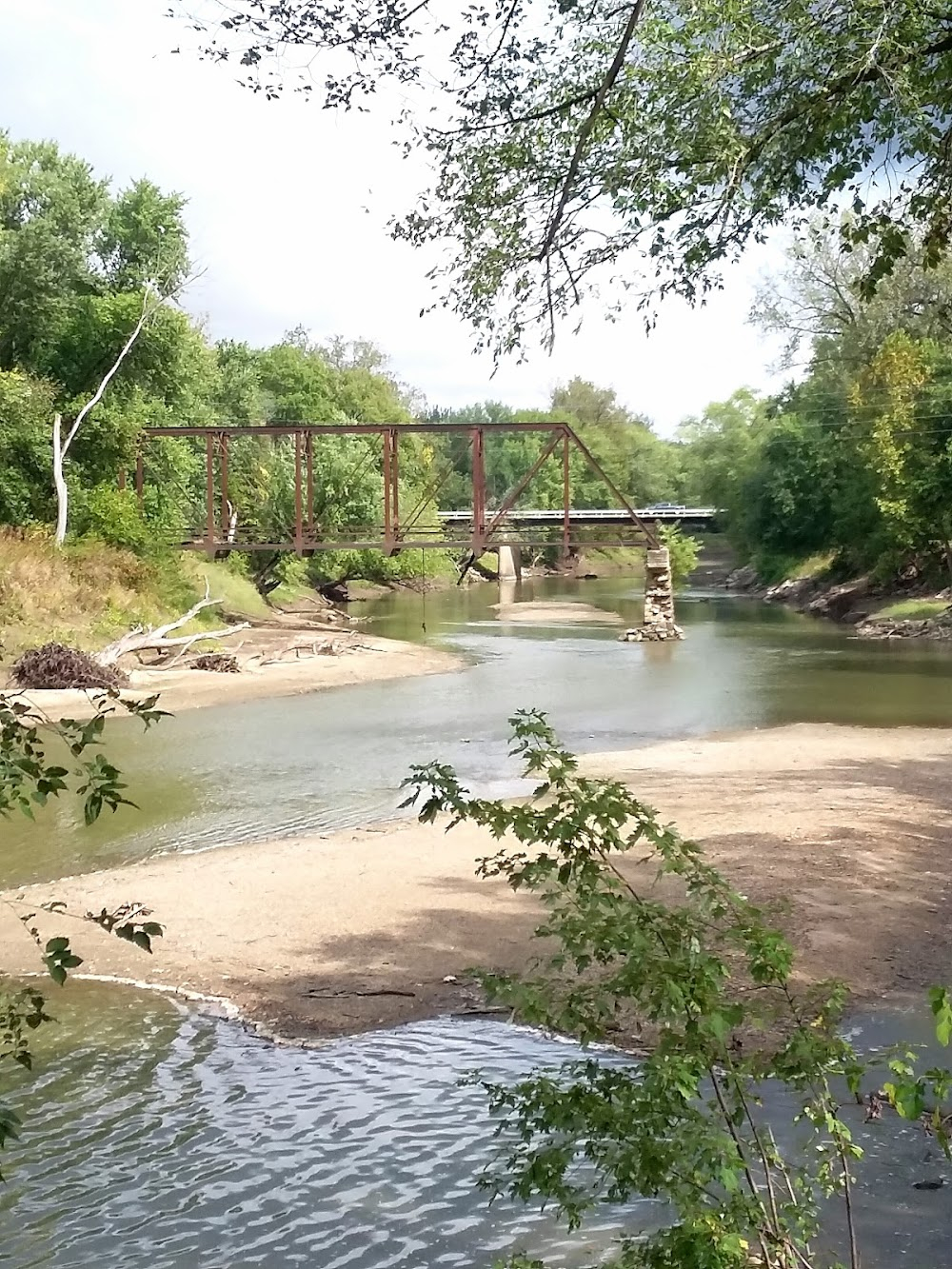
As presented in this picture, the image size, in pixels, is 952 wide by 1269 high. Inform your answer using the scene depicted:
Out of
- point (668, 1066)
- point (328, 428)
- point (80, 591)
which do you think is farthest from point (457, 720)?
point (668, 1066)

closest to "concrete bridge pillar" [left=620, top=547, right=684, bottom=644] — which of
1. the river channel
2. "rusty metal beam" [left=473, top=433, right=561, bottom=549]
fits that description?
"rusty metal beam" [left=473, top=433, right=561, bottom=549]

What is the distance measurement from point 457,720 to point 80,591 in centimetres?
1202

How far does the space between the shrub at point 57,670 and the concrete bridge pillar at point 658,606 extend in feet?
62.5

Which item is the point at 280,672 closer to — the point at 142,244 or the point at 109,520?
the point at 109,520

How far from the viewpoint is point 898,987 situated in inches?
291

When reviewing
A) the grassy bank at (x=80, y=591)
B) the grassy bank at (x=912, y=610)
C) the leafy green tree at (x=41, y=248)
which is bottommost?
the grassy bank at (x=912, y=610)

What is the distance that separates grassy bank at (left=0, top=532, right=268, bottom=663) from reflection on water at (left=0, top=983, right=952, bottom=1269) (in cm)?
1941

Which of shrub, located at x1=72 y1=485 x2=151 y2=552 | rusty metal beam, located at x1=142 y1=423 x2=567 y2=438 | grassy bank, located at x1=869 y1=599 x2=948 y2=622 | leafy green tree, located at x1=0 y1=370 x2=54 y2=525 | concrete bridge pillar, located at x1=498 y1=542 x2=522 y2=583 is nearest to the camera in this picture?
leafy green tree, located at x1=0 y1=370 x2=54 y2=525

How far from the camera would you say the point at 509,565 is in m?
78.1

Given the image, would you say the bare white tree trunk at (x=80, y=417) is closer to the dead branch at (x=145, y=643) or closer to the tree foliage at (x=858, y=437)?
the dead branch at (x=145, y=643)

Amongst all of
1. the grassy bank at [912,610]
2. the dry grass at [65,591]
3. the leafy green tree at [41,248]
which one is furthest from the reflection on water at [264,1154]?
the grassy bank at [912,610]

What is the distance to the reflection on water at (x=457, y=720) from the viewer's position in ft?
44.9

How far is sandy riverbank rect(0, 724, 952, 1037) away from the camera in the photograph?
7750 millimetres

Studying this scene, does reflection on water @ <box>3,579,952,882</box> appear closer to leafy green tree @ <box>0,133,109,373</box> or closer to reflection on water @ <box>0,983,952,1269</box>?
reflection on water @ <box>0,983,952,1269</box>
